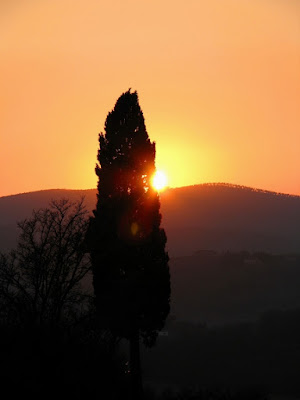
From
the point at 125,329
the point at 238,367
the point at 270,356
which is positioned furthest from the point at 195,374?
the point at 125,329

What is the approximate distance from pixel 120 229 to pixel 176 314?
3080 inches

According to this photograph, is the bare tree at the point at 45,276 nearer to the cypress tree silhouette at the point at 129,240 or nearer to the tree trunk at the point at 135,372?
the cypress tree silhouette at the point at 129,240

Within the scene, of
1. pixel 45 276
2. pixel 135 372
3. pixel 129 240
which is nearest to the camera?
pixel 45 276

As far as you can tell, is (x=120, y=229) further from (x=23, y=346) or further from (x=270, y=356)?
(x=270, y=356)

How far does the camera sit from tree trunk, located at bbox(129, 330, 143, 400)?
32969 mm

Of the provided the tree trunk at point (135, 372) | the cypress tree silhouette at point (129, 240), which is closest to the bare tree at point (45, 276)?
the cypress tree silhouette at point (129, 240)

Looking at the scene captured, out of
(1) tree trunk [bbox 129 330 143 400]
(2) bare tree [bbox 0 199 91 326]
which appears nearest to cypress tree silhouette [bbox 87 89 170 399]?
(1) tree trunk [bbox 129 330 143 400]

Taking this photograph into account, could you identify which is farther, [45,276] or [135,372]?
[135,372]

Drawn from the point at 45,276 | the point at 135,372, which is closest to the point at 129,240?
the point at 45,276

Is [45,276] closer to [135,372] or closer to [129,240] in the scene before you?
[129,240]

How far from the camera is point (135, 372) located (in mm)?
35656

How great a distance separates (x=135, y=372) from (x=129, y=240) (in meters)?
6.38

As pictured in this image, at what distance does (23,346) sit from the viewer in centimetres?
2580

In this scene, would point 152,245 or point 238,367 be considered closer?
point 152,245
